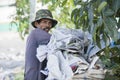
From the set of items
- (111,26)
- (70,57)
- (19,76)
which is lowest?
(19,76)

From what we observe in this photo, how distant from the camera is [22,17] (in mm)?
5051

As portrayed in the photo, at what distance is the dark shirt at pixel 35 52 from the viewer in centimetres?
296

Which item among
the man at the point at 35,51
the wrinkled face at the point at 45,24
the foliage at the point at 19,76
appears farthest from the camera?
the foliage at the point at 19,76

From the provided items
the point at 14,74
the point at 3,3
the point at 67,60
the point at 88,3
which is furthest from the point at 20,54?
the point at 88,3

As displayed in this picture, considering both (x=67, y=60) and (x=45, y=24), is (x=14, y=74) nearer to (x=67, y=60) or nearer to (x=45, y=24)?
(x=45, y=24)

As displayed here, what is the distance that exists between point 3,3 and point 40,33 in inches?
388

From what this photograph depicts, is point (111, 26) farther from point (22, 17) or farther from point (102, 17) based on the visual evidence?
point (22, 17)

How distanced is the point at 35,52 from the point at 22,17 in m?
2.15

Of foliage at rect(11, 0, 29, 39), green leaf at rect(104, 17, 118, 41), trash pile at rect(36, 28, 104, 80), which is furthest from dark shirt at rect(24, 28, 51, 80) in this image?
foliage at rect(11, 0, 29, 39)

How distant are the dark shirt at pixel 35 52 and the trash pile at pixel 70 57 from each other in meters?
0.10

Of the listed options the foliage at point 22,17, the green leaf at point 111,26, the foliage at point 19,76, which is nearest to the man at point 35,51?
the green leaf at point 111,26

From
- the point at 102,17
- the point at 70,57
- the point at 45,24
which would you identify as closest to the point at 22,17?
the point at 45,24

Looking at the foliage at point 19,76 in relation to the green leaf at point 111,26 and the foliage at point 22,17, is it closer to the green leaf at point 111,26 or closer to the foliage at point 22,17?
the foliage at point 22,17

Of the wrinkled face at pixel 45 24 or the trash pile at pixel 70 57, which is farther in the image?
the wrinkled face at pixel 45 24
